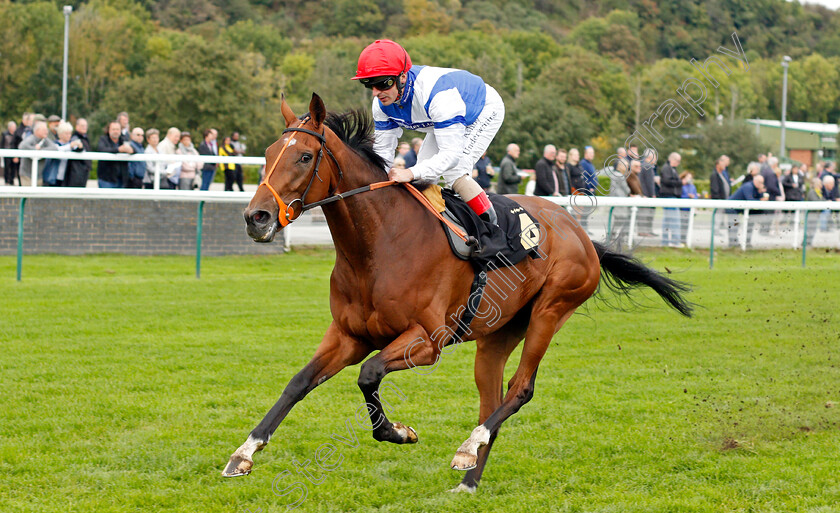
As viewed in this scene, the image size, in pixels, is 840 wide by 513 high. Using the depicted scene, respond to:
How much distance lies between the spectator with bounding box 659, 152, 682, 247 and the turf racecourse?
2.93m

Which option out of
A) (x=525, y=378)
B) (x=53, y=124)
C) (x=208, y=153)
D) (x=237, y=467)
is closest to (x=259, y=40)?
(x=53, y=124)

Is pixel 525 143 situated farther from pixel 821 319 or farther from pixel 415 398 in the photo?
pixel 415 398

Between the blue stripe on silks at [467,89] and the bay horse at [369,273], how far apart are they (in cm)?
41

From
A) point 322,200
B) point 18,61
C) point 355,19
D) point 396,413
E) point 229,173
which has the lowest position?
point 355,19

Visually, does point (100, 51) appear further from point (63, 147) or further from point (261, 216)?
point (261, 216)

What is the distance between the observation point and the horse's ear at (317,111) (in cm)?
358

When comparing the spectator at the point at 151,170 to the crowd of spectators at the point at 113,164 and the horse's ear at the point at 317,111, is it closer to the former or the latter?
the crowd of spectators at the point at 113,164

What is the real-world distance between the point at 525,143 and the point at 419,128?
3026cm

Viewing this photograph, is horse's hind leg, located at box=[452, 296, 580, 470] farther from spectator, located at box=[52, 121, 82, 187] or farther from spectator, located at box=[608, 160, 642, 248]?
spectator, located at box=[52, 121, 82, 187]

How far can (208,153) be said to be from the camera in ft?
42.0

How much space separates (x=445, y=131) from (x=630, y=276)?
6.71ft

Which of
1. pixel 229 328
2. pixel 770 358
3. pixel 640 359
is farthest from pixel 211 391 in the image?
pixel 770 358

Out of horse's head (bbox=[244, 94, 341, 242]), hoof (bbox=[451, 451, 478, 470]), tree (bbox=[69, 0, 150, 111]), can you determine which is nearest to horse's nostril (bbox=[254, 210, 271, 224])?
horse's head (bbox=[244, 94, 341, 242])

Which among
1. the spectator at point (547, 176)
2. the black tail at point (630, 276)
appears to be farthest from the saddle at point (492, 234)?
the spectator at point (547, 176)
